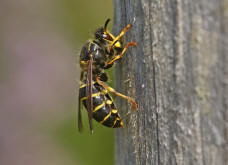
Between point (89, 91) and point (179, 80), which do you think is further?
point (89, 91)

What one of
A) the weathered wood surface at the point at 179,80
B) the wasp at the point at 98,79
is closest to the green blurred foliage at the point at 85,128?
the wasp at the point at 98,79

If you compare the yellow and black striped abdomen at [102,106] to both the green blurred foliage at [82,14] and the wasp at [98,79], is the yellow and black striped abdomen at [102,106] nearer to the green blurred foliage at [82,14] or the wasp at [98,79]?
the wasp at [98,79]

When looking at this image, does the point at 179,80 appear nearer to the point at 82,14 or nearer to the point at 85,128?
the point at 85,128

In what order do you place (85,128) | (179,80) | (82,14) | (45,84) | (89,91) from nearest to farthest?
(179,80)
(89,91)
(85,128)
(45,84)
(82,14)

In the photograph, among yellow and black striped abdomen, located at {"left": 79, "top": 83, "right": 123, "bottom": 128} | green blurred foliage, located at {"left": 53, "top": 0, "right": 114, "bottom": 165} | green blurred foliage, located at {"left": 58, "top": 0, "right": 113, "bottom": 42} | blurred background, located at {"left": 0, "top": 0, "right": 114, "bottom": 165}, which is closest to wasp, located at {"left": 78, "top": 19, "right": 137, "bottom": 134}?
yellow and black striped abdomen, located at {"left": 79, "top": 83, "right": 123, "bottom": 128}

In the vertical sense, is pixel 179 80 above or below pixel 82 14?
below

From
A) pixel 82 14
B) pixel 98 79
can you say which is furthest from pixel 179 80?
pixel 82 14

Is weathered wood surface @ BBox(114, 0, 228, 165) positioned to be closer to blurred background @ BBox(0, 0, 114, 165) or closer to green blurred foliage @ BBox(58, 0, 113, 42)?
blurred background @ BBox(0, 0, 114, 165)
